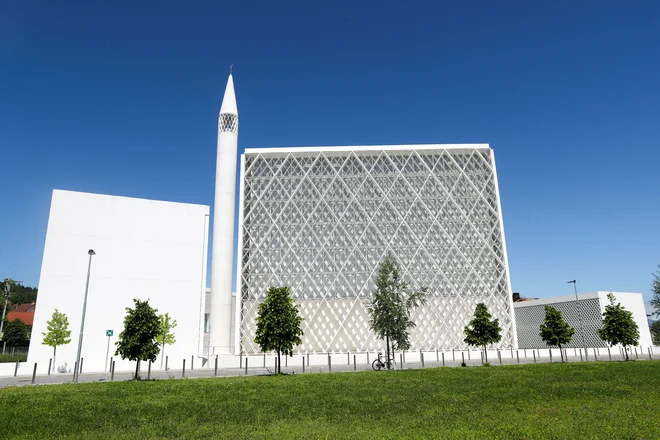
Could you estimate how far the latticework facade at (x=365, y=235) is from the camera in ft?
149

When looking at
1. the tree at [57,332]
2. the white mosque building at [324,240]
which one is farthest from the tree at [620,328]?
the tree at [57,332]

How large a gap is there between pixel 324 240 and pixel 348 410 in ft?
118

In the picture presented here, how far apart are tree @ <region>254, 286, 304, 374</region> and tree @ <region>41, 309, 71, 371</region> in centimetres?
1673

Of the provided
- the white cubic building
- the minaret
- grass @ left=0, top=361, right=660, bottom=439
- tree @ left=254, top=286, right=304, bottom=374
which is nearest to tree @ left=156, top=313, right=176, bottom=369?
the minaret

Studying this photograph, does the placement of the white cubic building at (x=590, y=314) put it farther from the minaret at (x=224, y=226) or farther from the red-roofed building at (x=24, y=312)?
the red-roofed building at (x=24, y=312)

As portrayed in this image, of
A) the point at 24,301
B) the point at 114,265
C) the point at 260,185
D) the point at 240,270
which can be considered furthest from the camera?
the point at 24,301


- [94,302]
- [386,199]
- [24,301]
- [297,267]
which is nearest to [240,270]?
[297,267]

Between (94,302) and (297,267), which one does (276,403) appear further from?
(297,267)

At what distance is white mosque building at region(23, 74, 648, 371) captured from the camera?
1532 inches

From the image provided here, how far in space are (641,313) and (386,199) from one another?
3695cm

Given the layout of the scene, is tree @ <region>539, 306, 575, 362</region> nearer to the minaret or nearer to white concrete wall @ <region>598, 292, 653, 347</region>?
white concrete wall @ <region>598, 292, 653, 347</region>

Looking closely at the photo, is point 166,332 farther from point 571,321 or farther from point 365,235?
point 571,321

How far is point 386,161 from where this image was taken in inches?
2000

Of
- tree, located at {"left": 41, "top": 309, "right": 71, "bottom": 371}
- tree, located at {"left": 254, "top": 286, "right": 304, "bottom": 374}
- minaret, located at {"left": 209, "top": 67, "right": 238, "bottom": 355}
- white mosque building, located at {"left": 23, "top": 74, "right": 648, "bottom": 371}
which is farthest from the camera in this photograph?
minaret, located at {"left": 209, "top": 67, "right": 238, "bottom": 355}
